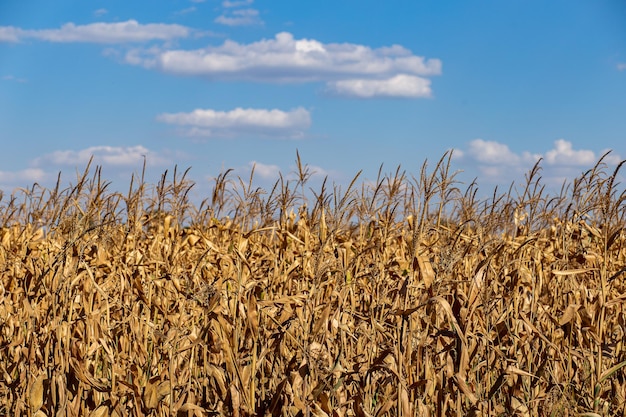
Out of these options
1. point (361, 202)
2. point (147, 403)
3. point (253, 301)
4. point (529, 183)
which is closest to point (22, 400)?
point (147, 403)

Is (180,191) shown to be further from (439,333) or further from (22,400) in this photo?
(439,333)

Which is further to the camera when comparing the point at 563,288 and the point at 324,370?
the point at 563,288

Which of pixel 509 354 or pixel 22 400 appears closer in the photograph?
pixel 22 400

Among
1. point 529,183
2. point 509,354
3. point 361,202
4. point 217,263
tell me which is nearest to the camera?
point 509,354

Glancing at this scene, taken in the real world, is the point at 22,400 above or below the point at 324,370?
below

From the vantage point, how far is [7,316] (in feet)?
20.5

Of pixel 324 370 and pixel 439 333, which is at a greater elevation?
pixel 439 333

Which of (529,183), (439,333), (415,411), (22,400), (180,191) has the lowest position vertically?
(22,400)

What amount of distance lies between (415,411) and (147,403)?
1.40 meters

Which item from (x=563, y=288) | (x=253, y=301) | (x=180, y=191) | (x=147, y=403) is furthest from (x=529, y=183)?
(x=147, y=403)

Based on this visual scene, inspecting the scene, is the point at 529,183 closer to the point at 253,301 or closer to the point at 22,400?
the point at 253,301

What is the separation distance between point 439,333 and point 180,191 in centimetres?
346

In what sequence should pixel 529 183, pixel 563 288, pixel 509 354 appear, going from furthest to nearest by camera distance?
pixel 529 183
pixel 563 288
pixel 509 354

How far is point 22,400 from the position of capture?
4508 mm
